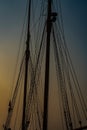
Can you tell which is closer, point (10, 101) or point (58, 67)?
point (58, 67)

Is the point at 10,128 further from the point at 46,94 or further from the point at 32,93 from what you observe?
the point at 46,94

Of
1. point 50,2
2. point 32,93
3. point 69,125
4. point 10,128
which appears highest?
point 50,2

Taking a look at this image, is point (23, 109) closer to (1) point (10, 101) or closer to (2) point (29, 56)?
(1) point (10, 101)

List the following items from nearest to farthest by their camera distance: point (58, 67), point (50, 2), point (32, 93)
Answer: point (50, 2)
point (58, 67)
point (32, 93)

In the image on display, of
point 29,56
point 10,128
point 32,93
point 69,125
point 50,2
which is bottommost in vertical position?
point 69,125

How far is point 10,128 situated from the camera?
21.5m

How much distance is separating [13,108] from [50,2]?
8.68 metres

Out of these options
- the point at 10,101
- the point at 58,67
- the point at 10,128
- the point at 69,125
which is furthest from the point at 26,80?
the point at 69,125

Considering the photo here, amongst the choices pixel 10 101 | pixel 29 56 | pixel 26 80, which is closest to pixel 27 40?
pixel 29 56

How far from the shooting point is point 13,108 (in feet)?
74.1

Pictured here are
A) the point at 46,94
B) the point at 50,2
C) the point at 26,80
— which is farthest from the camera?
the point at 26,80

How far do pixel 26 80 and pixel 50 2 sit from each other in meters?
7.18

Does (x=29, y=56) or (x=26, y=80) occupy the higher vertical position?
(x=29, y=56)

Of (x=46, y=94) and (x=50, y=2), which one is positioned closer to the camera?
(x=46, y=94)
